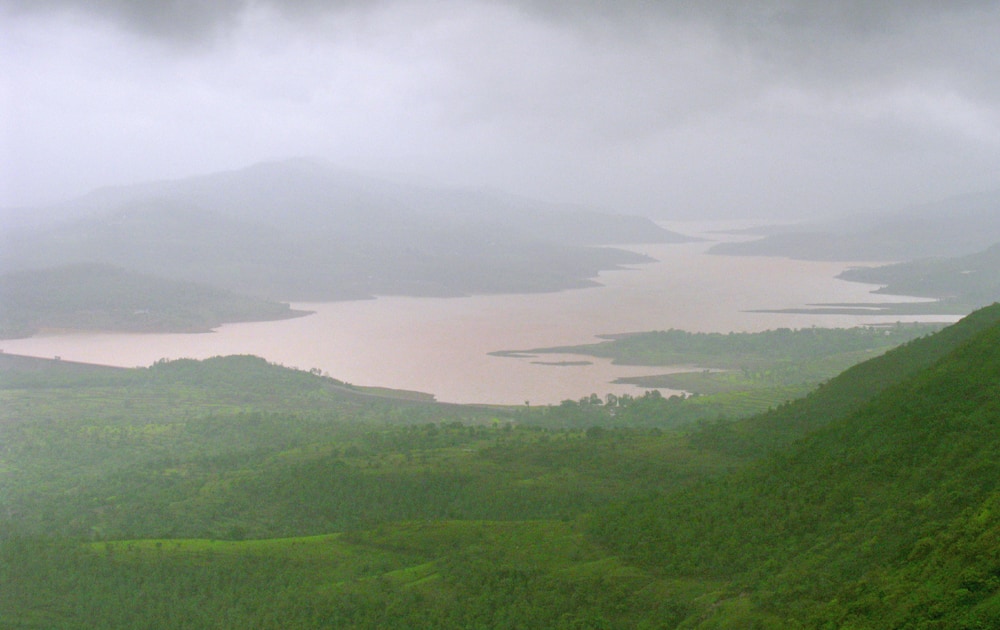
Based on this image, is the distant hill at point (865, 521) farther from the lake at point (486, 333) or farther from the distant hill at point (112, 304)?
the distant hill at point (112, 304)

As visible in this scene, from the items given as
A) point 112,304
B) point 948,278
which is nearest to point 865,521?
point 112,304

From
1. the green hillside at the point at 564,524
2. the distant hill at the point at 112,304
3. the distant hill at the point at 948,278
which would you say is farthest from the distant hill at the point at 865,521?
the distant hill at the point at 948,278

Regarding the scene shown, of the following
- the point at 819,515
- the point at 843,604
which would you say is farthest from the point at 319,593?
the point at 843,604

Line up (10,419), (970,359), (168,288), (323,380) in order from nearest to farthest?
(970,359) → (10,419) → (323,380) → (168,288)

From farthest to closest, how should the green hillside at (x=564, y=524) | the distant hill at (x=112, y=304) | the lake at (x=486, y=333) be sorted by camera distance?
the distant hill at (x=112, y=304) < the lake at (x=486, y=333) < the green hillside at (x=564, y=524)

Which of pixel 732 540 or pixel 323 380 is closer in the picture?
pixel 732 540

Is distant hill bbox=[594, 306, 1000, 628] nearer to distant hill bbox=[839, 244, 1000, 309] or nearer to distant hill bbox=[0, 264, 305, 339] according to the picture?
distant hill bbox=[0, 264, 305, 339]

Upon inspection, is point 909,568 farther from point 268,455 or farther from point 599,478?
point 268,455
